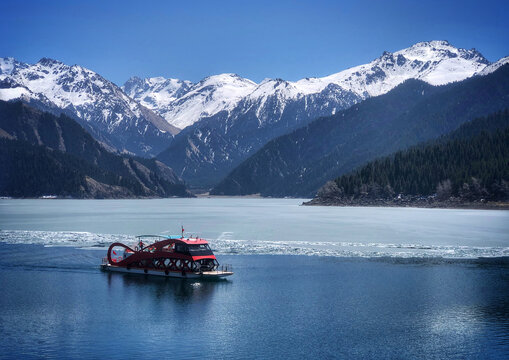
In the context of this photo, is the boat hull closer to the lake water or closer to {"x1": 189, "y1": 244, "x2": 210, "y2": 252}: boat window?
the lake water

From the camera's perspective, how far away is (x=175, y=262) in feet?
244

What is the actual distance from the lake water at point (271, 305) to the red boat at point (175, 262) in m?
1.86

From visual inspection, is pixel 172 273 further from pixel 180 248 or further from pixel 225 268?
pixel 225 268

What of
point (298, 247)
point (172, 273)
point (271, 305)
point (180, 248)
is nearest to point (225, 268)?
point (180, 248)

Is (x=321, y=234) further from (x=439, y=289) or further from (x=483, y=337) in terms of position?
(x=483, y=337)

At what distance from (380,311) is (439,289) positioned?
13.0m

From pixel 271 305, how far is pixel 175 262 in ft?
74.3

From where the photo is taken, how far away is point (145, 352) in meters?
40.6

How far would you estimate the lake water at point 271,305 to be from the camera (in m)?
42.2

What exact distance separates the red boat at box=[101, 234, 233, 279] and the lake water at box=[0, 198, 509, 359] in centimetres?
186

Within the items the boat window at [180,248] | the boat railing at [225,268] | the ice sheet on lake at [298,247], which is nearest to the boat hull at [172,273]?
the boat railing at [225,268]

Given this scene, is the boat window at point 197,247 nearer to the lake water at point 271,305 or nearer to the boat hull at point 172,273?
the boat hull at point 172,273

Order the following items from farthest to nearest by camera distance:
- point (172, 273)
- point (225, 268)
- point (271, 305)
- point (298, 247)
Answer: point (298, 247), point (225, 268), point (172, 273), point (271, 305)

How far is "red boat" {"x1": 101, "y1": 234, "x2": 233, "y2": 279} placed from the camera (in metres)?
72.1
